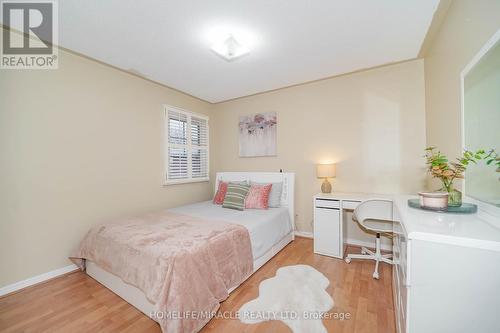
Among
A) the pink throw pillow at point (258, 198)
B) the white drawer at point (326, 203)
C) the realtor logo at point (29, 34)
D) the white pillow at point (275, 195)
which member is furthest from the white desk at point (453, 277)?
the realtor logo at point (29, 34)

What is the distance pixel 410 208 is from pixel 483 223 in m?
0.38

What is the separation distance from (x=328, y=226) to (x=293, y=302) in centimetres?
122

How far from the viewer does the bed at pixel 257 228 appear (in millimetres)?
1796

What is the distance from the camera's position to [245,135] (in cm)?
398

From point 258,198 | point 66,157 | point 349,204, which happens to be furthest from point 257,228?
point 66,157

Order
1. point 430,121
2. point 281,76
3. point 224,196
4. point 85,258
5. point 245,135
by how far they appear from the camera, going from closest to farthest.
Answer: point 85,258, point 430,121, point 281,76, point 224,196, point 245,135

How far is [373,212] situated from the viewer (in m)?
2.23

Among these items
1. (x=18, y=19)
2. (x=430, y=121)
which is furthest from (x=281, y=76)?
(x=18, y=19)

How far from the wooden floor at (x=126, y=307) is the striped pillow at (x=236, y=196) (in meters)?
1.01

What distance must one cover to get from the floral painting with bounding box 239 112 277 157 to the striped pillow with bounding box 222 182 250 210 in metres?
0.87

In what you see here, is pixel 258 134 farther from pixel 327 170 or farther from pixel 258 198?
pixel 327 170

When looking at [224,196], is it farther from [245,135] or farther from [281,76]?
[281,76]

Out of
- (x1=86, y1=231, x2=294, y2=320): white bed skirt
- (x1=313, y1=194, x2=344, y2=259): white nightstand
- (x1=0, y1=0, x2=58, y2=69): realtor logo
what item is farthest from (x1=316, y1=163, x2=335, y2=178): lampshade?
(x1=0, y1=0, x2=58, y2=69): realtor logo

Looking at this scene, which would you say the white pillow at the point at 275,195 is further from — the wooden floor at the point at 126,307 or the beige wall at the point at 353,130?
the wooden floor at the point at 126,307
